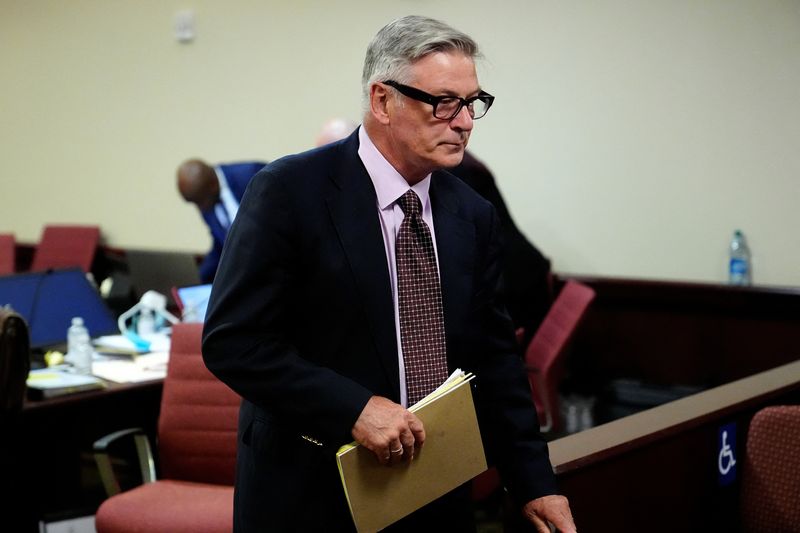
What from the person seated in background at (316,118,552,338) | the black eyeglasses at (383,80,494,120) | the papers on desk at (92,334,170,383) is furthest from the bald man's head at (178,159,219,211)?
the black eyeglasses at (383,80,494,120)

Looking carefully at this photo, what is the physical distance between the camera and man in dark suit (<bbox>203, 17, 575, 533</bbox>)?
1445 mm

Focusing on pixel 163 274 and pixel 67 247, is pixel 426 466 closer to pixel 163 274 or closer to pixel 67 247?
pixel 163 274

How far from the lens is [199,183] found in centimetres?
449

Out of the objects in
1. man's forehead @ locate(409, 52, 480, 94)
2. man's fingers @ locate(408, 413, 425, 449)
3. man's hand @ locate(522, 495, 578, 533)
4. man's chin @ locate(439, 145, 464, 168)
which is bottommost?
man's hand @ locate(522, 495, 578, 533)

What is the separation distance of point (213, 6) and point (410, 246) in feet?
16.3

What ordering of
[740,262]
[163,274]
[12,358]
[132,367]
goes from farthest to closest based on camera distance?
[163,274] → [740,262] → [132,367] → [12,358]

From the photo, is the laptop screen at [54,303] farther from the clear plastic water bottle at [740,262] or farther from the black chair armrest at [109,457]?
the clear plastic water bottle at [740,262]

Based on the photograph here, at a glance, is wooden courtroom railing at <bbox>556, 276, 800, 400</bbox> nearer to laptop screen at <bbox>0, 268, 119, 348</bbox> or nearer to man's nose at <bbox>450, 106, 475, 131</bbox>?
laptop screen at <bbox>0, 268, 119, 348</bbox>

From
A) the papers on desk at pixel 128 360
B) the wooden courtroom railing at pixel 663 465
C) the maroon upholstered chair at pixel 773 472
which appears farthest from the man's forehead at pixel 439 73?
the papers on desk at pixel 128 360

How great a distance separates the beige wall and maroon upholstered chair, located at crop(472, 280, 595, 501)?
0.76 meters

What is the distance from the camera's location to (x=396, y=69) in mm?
1488

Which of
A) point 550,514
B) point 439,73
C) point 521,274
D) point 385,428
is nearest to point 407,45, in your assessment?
point 439,73

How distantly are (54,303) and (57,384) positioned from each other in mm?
811

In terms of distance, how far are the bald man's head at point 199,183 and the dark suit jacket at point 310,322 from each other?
3.00m
